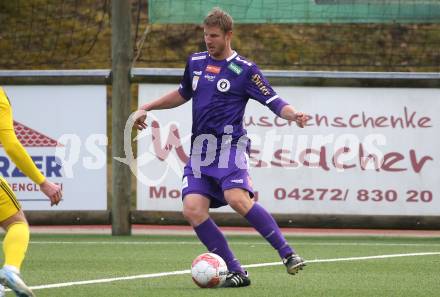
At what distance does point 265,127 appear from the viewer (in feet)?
43.5

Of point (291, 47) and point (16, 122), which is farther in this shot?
point (291, 47)

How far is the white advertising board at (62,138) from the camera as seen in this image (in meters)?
13.3

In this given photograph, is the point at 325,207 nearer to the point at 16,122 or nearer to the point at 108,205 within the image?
the point at 108,205

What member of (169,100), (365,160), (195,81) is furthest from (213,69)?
(365,160)

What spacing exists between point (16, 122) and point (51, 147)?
0.51 m

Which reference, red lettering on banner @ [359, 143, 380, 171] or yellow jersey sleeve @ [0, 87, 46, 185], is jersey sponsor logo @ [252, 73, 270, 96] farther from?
red lettering on banner @ [359, 143, 380, 171]

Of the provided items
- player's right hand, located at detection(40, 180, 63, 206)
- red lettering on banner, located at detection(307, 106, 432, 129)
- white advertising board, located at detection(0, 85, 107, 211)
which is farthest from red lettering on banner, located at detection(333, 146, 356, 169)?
player's right hand, located at detection(40, 180, 63, 206)

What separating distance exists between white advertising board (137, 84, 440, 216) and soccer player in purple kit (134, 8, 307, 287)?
4.83m

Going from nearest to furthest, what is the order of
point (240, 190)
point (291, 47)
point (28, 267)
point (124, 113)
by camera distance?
1. point (240, 190)
2. point (28, 267)
3. point (124, 113)
4. point (291, 47)

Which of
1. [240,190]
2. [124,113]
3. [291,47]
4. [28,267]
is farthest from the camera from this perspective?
[291,47]

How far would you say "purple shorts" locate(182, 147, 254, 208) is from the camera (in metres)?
8.14

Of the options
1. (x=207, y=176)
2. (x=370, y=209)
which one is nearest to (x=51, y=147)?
(x=370, y=209)

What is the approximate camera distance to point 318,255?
1057cm

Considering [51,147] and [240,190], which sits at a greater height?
[240,190]
